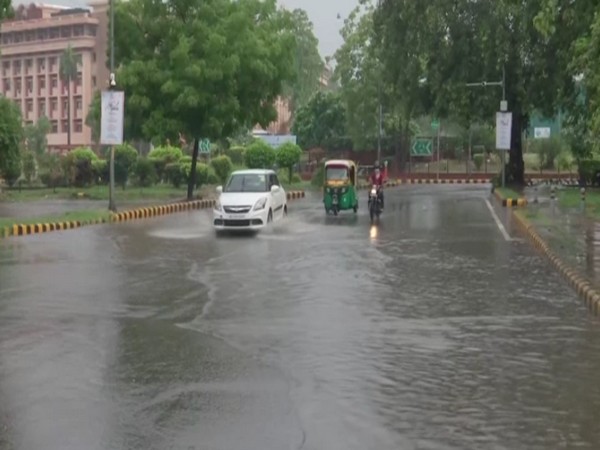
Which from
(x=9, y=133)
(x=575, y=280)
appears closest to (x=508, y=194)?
(x=9, y=133)

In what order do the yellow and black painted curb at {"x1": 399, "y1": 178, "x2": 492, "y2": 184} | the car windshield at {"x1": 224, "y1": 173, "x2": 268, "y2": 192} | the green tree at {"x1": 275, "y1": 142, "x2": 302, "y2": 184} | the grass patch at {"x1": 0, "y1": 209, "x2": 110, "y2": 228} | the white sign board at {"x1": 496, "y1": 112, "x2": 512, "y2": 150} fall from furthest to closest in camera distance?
the yellow and black painted curb at {"x1": 399, "y1": 178, "x2": 492, "y2": 184} < the green tree at {"x1": 275, "y1": 142, "x2": 302, "y2": 184} < the white sign board at {"x1": 496, "y1": 112, "x2": 512, "y2": 150} < the car windshield at {"x1": 224, "y1": 173, "x2": 268, "y2": 192} < the grass patch at {"x1": 0, "y1": 209, "x2": 110, "y2": 228}

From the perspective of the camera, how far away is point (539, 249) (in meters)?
20.2

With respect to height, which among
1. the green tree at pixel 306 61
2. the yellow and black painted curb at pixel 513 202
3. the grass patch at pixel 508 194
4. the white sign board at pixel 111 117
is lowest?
the yellow and black painted curb at pixel 513 202

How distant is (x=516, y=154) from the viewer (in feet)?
164

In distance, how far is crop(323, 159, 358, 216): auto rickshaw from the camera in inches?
1230

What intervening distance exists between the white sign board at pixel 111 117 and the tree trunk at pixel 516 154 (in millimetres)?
22883

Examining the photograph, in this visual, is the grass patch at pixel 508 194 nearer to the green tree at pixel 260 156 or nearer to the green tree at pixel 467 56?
the green tree at pixel 467 56

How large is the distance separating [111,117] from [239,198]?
7510 mm

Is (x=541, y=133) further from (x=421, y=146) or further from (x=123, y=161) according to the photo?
(x=123, y=161)

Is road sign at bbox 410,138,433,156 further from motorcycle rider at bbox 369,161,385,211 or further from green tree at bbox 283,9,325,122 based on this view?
motorcycle rider at bbox 369,161,385,211

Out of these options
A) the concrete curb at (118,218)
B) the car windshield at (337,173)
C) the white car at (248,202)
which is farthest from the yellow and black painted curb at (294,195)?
the white car at (248,202)

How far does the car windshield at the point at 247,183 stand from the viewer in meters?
26.9

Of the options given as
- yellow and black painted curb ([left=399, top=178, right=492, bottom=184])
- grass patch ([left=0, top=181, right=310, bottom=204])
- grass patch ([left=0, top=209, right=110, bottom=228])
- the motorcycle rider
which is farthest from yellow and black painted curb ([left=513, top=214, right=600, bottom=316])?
yellow and black painted curb ([left=399, top=178, right=492, bottom=184])

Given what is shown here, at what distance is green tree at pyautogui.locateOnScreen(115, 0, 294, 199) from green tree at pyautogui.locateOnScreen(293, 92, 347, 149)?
41281 millimetres
